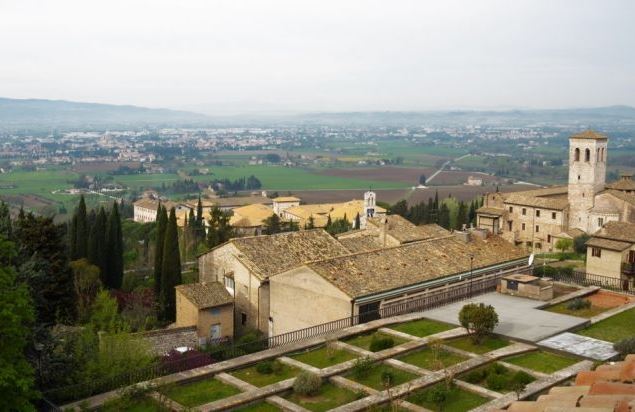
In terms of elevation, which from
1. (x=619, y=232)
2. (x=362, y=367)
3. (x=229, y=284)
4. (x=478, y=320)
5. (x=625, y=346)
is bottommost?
(x=229, y=284)

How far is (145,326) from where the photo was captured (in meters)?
32.2

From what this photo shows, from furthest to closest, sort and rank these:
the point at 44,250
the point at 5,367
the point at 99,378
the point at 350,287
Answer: the point at 44,250
the point at 350,287
the point at 99,378
the point at 5,367

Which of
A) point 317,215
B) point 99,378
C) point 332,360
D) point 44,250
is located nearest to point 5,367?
point 99,378

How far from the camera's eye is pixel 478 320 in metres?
21.6

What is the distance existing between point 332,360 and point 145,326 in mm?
14572

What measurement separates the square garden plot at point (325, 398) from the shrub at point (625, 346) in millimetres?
8954

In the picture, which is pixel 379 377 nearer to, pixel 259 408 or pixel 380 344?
pixel 380 344

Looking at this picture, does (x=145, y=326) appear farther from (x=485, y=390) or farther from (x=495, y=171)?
(x=495, y=171)

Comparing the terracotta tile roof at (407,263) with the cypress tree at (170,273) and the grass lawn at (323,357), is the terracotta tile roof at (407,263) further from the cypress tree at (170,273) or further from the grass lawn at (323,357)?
the cypress tree at (170,273)

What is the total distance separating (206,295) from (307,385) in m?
14.1

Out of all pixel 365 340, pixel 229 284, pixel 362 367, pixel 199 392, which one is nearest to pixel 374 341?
pixel 365 340

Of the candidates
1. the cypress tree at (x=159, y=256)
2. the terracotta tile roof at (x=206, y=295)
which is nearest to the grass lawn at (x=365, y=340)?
the terracotta tile roof at (x=206, y=295)

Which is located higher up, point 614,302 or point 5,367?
point 5,367

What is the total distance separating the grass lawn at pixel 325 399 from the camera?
17125mm
